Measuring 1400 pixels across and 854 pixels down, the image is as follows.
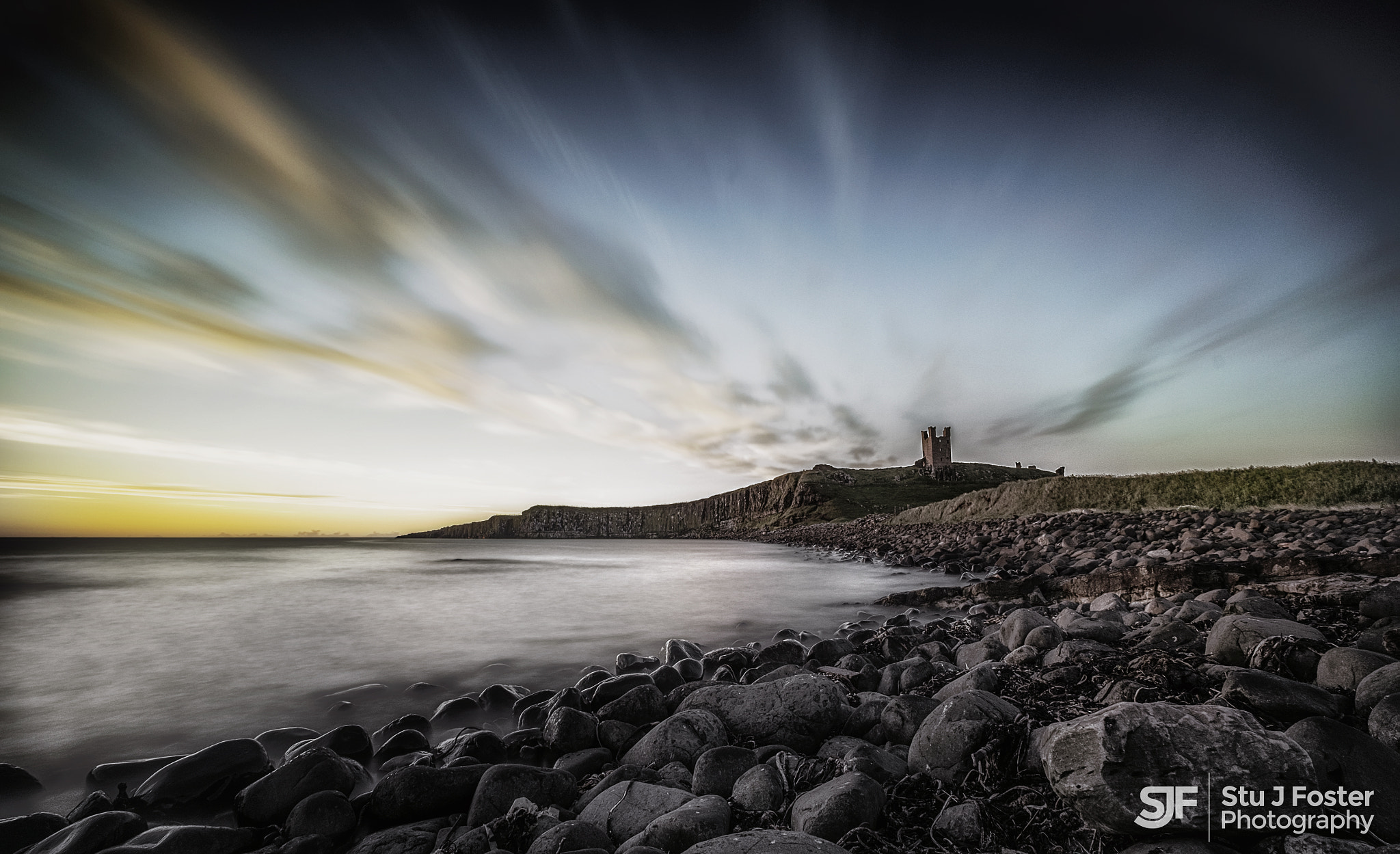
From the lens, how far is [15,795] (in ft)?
11.6

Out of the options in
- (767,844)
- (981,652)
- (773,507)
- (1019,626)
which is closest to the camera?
(767,844)

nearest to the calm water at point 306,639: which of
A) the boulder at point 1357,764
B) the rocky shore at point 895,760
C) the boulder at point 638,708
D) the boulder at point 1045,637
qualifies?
the rocky shore at point 895,760

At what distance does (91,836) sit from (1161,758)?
4.95 metres

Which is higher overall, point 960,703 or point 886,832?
point 960,703

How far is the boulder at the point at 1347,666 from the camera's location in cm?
276

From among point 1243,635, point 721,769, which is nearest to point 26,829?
point 721,769

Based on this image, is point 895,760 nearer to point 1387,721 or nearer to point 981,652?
point 1387,721

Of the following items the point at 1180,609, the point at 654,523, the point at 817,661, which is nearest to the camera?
the point at 1180,609

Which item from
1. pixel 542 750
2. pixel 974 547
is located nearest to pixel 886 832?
pixel 542 750

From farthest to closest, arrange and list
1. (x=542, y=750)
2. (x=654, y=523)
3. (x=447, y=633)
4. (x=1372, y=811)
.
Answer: (x=654, y=523), (x=447, y=633), (x=542, y=750), (x=1372, y=811)

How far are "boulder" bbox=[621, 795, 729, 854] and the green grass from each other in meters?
26.0

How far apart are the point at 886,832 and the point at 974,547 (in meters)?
18.7

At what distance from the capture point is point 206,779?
3.32 metres

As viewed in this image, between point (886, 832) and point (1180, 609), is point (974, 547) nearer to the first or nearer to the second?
point (1180, 609)
